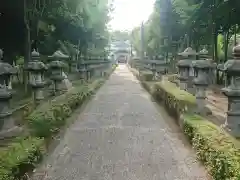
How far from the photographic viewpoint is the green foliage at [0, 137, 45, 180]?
4.80 m

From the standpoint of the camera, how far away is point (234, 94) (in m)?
7.31

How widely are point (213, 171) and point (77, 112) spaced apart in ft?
25.1

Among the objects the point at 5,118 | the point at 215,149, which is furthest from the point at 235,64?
the point at 5,118

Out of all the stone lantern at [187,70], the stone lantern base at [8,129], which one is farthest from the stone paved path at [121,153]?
the stone lantern at [187,70]

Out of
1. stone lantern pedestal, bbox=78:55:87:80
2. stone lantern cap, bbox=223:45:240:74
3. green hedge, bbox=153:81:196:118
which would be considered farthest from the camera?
stone lantern pedestal, bbox=78:55:87:80

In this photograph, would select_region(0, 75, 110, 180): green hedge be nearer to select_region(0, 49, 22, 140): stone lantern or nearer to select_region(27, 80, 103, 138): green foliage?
select_region(27, 80, 103, 138): green foliage

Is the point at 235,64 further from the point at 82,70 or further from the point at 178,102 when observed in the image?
the point at 82,70

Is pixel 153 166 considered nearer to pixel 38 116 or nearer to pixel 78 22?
pixel 38 116

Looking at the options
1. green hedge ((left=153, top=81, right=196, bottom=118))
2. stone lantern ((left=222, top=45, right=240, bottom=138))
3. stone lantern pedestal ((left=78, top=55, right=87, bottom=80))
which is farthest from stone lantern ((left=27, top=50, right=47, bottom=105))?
stone lantern pedestal ((left=78, top=55, right=87, bottom=80))

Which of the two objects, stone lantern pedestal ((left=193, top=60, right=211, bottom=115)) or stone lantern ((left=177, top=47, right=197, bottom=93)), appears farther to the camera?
stone lantern ((left=177, top=47, right=197, bottom=93))

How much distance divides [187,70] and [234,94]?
7.15 metres

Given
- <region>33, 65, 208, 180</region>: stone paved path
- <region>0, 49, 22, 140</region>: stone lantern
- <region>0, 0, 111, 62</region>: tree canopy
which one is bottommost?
<region>33, 65, 208, 180</region>: stone paved path

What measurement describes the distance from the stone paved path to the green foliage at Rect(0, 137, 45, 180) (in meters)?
0.34

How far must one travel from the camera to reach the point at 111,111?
12984 millimetres
